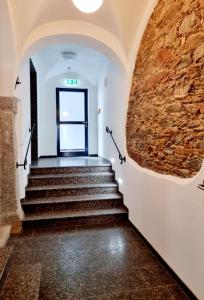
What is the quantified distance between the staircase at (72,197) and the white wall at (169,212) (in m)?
0.30

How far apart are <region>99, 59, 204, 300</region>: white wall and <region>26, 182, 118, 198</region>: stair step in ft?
1.03

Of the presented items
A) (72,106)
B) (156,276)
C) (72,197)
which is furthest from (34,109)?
(156,276)

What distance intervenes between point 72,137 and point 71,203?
3353 millimetres

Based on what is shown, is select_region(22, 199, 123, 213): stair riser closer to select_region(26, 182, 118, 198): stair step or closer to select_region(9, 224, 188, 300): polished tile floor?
select_region(26, 182, 118, 198): stair step

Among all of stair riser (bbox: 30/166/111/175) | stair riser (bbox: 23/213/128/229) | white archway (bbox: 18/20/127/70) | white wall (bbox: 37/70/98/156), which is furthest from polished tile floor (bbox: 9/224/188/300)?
white wall (bbox: 37/70/98/156)

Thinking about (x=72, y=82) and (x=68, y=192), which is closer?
(x=68, y=192)

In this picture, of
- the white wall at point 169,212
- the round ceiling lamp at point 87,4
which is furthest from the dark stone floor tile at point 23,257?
the round ceiling lamp at point 87,4

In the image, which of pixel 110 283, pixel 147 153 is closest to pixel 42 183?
pixel 147 153

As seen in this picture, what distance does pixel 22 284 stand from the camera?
182 cm

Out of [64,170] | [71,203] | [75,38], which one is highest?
[75,38]

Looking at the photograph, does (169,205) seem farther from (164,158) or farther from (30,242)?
(30,242)

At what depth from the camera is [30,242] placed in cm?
294

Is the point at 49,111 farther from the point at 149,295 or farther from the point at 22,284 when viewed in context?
the point at 149,295

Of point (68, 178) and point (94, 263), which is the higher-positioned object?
point (68, 178)
